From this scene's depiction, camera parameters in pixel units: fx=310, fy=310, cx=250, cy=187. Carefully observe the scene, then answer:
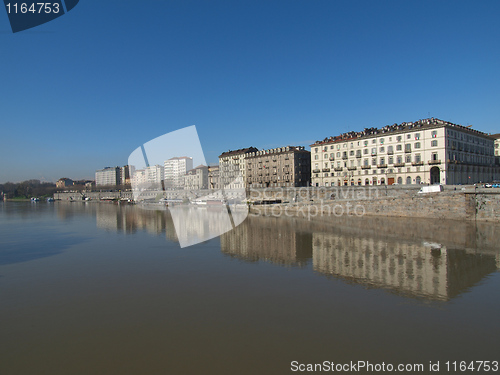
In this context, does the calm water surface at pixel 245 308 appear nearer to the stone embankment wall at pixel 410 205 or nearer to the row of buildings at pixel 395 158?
the stone embankment wall at pixel 410 205

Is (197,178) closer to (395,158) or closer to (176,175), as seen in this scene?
(176,175)

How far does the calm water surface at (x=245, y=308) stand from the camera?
9922mm

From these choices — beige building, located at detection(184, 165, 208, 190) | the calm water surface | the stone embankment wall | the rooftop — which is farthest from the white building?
the calm water surface

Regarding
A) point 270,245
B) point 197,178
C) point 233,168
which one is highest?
point 233,168

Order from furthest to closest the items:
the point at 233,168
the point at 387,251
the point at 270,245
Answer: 1. the point at 233,168
2. the point at 270,245
3. the point at 387,251

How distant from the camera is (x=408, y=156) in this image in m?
62.7

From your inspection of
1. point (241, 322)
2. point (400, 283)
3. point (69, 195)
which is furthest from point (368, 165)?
point (69, 195)

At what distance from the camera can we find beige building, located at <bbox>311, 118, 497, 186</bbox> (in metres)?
58.4

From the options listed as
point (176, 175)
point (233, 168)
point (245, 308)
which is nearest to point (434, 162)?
point (245, 308)

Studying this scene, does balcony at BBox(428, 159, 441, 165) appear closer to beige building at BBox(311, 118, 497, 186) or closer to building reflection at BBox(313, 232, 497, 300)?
beige building at BBox(311, 118, 497, 186)

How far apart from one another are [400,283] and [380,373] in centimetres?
871

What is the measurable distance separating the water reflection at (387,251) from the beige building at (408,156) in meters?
25.7

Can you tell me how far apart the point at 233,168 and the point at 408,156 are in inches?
2591

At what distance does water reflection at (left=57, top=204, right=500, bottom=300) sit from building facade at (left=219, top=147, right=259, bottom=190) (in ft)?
234
